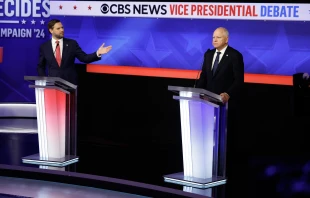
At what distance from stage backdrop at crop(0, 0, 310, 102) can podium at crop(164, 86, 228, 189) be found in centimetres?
278

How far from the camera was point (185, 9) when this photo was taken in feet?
26.7

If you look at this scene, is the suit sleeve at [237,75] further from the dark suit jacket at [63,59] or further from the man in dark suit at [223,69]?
the dark suit jacket at [63,59]

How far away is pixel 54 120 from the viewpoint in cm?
568

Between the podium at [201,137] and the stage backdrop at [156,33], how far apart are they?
2.78m

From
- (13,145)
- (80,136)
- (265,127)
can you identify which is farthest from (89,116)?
(265,127)

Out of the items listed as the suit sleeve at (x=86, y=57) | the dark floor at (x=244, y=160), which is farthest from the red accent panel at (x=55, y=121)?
the suit sleeve at (x=86, y=57)

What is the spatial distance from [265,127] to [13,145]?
2.61 metres

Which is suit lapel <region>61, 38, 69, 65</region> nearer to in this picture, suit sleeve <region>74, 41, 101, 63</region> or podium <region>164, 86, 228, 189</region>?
suit sleeve <region>74, 41, 101, 63</region>

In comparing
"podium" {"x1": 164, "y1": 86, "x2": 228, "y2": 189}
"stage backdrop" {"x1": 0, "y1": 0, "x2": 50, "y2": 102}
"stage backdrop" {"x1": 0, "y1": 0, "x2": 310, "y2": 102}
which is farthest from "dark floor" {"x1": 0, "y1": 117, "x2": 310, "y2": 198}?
"stage backdrop" {"x1": 0, "y1": 0, "x2": 50, "y2": 102}

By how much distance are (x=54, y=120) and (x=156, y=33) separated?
2961 millimetres

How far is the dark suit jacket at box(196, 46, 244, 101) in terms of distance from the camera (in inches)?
215

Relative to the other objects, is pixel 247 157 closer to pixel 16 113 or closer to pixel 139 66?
pixel 139 66

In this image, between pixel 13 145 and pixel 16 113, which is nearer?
pixel 13 145

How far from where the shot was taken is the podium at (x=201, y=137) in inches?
194
